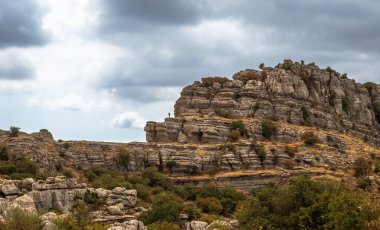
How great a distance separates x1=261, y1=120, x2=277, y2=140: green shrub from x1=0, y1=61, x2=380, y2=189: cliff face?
37 centimetres

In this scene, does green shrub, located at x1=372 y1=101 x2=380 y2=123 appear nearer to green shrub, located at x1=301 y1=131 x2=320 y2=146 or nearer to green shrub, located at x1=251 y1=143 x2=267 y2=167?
green shrub, located at x1=301 y1=131 x2=320 y2=146

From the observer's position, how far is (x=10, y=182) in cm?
7438

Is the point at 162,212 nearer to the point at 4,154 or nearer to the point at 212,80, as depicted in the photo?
the point at 4,154

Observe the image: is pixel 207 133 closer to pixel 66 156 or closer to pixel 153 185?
pixel 153 185

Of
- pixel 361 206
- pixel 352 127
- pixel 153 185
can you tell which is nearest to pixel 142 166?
pixel 153 185

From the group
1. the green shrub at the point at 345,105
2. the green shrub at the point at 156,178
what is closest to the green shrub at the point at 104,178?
the green shrub at the point at 156,178

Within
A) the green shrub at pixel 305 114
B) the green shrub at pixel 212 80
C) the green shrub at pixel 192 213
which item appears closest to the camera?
the green shrub at pixel 192 213

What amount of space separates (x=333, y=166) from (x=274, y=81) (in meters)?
22.5

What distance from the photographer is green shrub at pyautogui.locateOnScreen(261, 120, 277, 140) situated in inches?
4178

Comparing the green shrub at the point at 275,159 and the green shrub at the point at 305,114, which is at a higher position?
the green shrub at the point at 305,114

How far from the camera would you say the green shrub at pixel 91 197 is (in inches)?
3063

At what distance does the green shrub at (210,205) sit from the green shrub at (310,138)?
23.8 metres

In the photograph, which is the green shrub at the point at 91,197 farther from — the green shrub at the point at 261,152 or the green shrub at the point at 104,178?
the green shrub at the point at 261,152

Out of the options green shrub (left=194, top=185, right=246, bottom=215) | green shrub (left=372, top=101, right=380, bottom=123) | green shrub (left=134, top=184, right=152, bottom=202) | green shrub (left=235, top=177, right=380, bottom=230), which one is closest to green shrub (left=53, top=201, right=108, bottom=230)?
green shrub (left=134, top=184, right=152, bottom=202)
